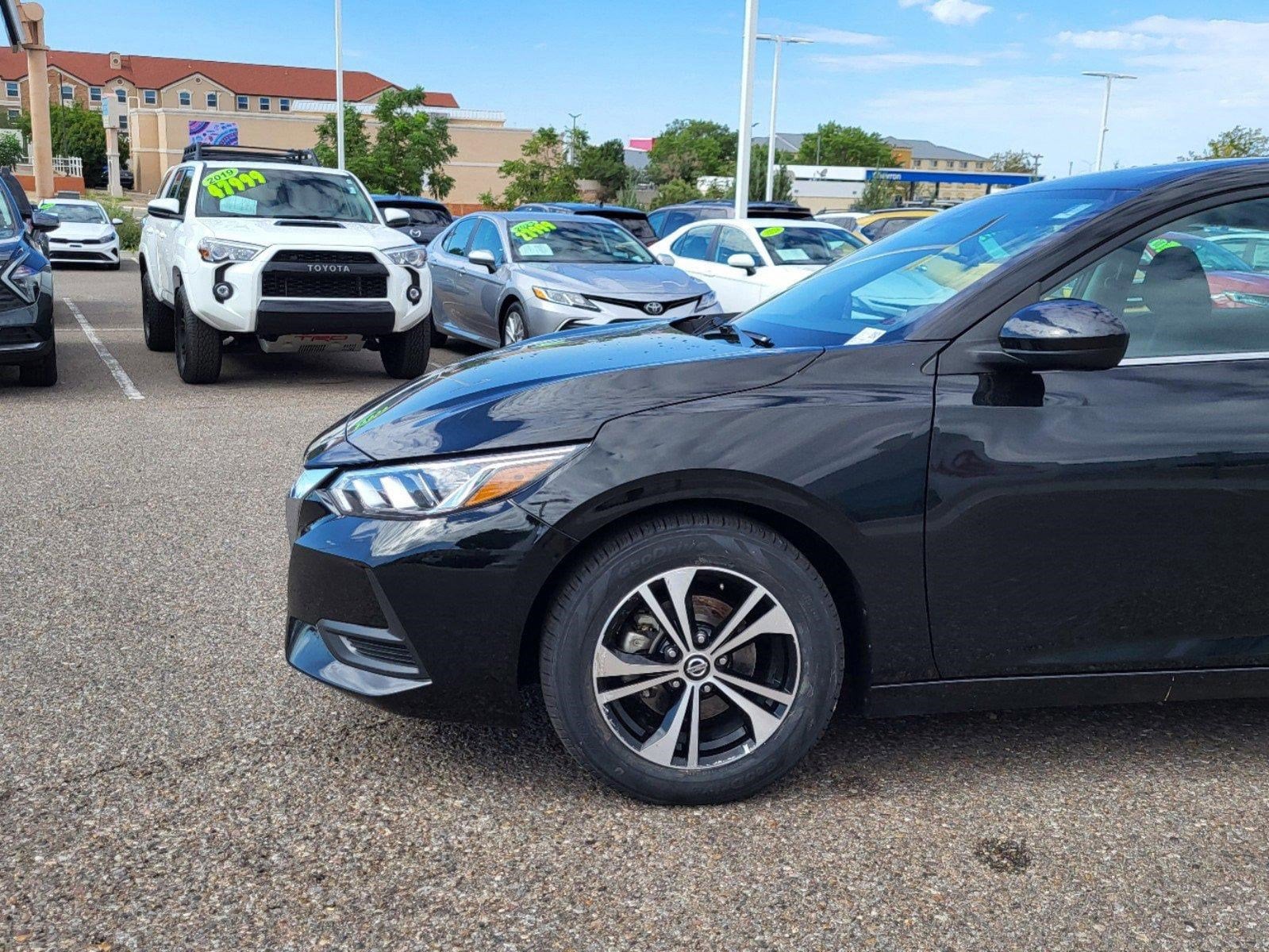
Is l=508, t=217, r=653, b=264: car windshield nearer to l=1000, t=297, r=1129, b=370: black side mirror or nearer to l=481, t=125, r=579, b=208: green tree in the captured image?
l=1000, t=297, r=1129, b=370: black side mirror

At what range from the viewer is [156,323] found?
11930 mm

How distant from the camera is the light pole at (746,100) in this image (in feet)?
59.9

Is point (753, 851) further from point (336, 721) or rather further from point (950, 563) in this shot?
point (336, 721)

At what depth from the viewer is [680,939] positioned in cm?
246

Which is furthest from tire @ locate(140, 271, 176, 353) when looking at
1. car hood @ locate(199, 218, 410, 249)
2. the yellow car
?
the yellow car

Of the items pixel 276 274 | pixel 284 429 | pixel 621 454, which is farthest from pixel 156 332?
pixel 621 454

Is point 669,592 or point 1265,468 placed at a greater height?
point 1265,468

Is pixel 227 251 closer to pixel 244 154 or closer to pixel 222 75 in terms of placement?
pixel 244 154

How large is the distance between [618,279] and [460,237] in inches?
113

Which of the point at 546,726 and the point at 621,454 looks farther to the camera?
the point at 546,726

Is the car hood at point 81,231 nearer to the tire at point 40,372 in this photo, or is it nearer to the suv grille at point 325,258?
the tire at point 40,372

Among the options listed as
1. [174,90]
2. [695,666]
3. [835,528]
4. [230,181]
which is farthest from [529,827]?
[174,90]

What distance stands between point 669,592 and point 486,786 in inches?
28.9

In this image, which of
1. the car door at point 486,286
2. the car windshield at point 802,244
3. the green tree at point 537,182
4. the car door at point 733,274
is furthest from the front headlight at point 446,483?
the green tree at point 537,182
